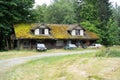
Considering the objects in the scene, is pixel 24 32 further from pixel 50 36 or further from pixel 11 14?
pixel 50 36

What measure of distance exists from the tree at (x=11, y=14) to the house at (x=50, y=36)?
5.97ft

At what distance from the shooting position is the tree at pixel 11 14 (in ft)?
201

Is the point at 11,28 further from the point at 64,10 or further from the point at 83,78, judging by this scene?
the point at 83,78

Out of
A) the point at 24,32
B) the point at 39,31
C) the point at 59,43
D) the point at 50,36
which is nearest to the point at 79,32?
the point at 59,43

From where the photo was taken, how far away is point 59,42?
211ft

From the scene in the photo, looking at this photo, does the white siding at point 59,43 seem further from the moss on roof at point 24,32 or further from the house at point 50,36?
the moss on roof at point 24,32

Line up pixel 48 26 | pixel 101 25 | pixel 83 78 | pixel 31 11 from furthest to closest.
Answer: pixel 101 25, pixel 31 11, pixel 48 26, pixel 83 78

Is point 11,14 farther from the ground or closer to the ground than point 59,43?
farther from the ground

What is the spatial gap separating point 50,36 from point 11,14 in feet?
29.6

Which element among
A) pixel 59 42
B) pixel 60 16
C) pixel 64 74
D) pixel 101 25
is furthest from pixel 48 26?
pixel 64 74

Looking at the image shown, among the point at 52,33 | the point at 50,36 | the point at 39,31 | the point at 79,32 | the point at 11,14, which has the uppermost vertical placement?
the point at 11,14

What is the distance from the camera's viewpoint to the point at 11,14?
62.2 metres

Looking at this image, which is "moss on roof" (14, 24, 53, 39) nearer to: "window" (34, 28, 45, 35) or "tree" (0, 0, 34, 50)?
"window" (34, 28, 45, 35)

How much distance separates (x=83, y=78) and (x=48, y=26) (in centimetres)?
4443
